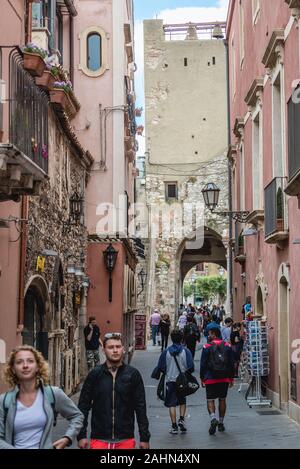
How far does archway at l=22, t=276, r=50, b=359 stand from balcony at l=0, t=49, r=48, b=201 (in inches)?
98.3

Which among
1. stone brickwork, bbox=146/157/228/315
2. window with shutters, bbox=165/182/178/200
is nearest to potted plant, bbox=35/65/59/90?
stone brickwork, bbox=146/157/228/315

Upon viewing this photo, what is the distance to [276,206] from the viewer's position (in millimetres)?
13609

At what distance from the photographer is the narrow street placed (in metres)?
10.9

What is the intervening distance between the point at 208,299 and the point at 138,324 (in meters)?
62.8

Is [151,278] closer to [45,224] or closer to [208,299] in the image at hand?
[45,224]

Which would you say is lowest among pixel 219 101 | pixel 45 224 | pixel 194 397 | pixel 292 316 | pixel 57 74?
pixel 194 397

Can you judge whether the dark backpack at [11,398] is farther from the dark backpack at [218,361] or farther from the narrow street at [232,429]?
the dark backpack at [218,361]

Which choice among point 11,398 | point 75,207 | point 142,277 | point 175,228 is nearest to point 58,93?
point 75,207

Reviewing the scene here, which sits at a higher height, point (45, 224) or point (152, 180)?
point (152, 180)

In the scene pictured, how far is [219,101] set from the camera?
4125cm

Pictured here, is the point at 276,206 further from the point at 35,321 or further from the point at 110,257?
the point at 110,257

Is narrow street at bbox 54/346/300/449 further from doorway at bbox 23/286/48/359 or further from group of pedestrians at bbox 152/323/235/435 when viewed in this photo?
doorway at bbox 23/286/48/359

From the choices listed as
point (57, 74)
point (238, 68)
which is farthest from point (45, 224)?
point (238, 68)
